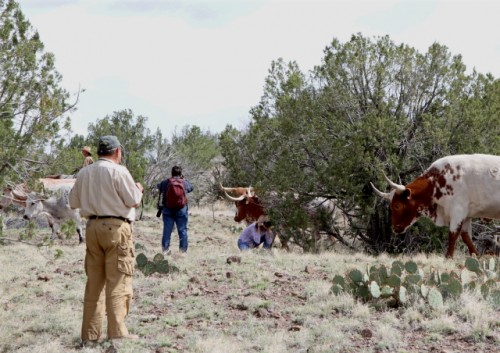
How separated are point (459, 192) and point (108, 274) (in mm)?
7069

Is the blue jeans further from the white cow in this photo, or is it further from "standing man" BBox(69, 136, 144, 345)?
"standing man" BBox(69, 136, 144, 345)

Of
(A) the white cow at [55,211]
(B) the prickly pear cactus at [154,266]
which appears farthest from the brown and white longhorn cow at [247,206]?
(B) the prickly pear cactus at [154,266]

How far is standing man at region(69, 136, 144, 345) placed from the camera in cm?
674

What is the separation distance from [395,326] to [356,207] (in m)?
8.40

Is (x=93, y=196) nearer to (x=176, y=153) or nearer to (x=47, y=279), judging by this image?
(x=47, y=279)

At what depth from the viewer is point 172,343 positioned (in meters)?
7.11

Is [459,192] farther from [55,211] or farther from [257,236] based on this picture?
[55,211]

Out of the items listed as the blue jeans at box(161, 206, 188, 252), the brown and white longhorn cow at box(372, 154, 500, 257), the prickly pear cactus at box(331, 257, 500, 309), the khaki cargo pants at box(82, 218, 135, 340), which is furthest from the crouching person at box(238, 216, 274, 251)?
the khaki cargo pants at box(82, 218, 135, 340)

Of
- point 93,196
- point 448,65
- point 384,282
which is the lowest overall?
point 384,282

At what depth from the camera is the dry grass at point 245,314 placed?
22.7 ft

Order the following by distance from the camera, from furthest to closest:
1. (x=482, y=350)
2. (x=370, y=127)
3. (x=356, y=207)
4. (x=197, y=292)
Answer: (x=356, y=207), (x=370, y=127), (x=197, y=292), (x=482, y=350)

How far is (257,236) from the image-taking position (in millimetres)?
14820

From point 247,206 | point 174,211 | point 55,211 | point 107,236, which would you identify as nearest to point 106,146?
point 107,236

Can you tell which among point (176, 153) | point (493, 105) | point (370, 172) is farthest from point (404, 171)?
point (176, 153)
